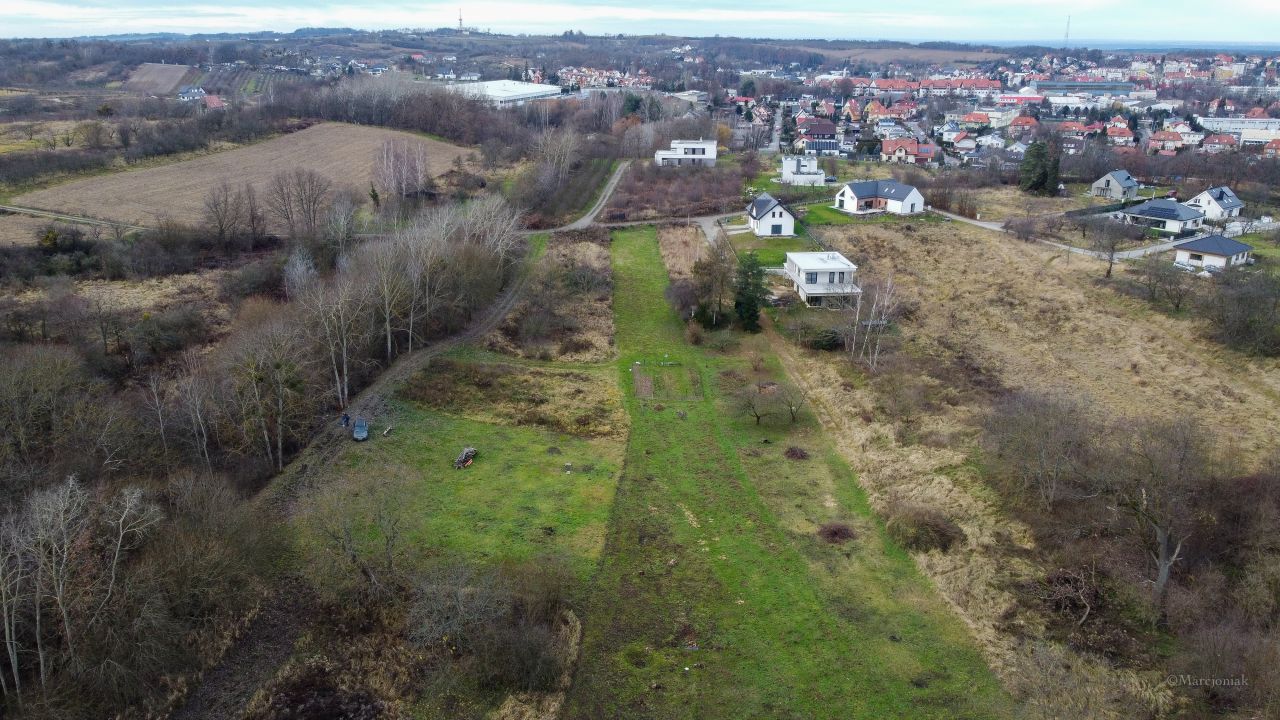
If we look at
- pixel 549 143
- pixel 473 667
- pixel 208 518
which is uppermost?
pixel 549 143

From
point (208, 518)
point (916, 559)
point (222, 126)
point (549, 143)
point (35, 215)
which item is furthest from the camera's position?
point (222, 126)

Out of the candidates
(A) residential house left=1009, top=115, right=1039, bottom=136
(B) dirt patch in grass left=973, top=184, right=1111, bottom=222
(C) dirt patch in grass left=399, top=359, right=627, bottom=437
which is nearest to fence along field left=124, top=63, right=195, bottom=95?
(C) dirt patch in grass left=399, top=359, right=627, bottom=437

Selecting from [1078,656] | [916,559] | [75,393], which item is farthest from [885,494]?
[75,393]

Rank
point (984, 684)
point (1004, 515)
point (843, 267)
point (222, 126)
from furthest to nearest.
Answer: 1. point (222, 126)
2. point (843, 267)
3. point (1004, 515)
4. point (984, 684)

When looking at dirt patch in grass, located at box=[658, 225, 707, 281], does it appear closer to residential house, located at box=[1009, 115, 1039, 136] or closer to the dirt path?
the dirt path

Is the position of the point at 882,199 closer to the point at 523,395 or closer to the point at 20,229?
the point at 523,395

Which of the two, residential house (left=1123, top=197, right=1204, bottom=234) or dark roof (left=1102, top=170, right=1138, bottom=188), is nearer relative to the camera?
residential house (left=1123, top=197, right=1204, bottom=234)

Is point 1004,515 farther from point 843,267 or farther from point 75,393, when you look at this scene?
point 75,393
